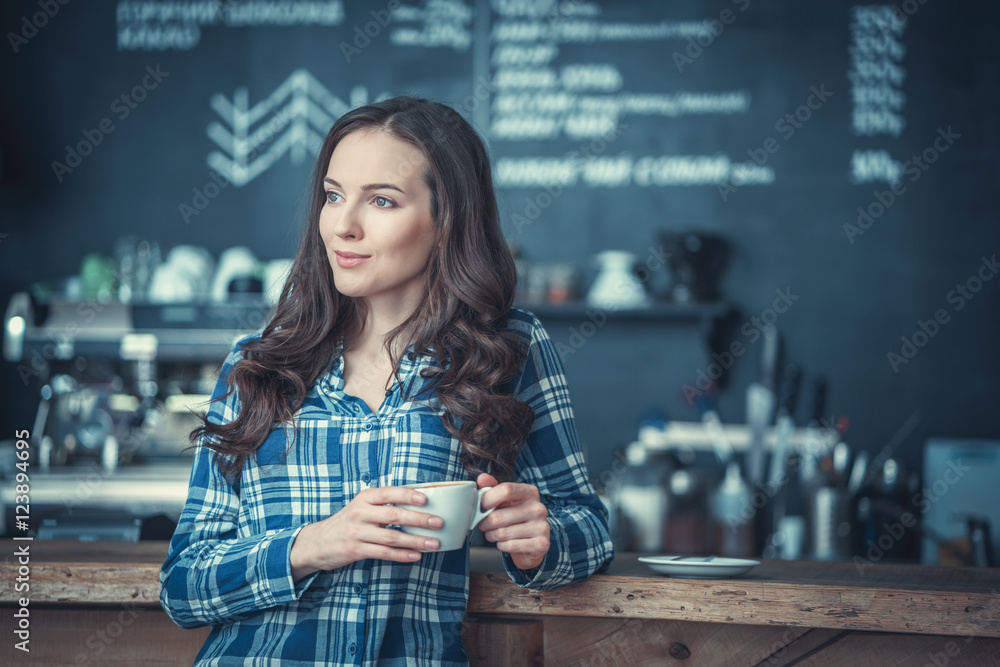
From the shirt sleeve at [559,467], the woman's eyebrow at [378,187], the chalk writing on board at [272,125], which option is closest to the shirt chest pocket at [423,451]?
the shirt sleeve at [559,467]

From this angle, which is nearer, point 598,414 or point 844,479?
point 844,479

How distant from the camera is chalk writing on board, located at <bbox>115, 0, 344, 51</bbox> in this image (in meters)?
3.25

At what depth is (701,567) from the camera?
1.07 meters

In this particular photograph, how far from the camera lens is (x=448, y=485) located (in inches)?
33.2

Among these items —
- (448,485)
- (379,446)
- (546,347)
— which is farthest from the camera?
(546,347)

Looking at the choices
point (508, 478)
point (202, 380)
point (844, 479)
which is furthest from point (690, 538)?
point (508, 478)

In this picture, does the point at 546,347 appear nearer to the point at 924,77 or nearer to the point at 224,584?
the point at 224,584

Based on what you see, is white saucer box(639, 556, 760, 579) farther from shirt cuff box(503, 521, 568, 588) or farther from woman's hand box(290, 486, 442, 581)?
woman's hand box(290, 486, 442, 581)

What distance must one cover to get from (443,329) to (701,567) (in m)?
0.40

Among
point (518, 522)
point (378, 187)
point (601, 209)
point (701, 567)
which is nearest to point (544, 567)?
point (518, 522)

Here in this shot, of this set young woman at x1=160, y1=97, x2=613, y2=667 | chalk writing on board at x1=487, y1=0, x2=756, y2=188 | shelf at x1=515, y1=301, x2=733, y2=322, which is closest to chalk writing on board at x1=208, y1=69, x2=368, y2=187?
chalk writing on board at x1=487, y1=0, x2=756, y2=188

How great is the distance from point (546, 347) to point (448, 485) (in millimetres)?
306

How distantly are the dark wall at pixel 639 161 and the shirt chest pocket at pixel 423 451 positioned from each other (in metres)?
2.02

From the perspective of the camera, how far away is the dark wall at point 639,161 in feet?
9.82
